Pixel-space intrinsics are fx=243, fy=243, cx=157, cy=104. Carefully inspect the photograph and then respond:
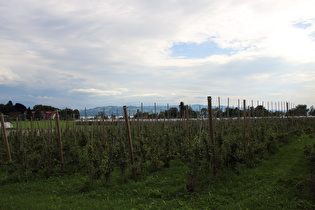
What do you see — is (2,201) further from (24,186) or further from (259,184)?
(259,184)

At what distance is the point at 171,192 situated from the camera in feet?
23.8

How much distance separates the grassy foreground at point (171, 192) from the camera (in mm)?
6141

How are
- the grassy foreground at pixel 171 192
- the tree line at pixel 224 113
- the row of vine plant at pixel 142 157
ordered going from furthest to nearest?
the tree line at pixel 224 113
the row of vine plant at pixel 142 157
the grassy foreground at pixel 171 192

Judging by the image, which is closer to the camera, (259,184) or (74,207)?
(74,207)

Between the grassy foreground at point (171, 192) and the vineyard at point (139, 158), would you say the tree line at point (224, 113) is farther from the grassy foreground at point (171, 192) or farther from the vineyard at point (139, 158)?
the grassy foreground at point (171, 192)

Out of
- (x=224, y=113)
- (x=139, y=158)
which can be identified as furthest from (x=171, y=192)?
(x=224, y=113)

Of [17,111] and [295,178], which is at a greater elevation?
[17,111]

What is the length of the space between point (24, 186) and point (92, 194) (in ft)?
9.84

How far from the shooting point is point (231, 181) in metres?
7.94

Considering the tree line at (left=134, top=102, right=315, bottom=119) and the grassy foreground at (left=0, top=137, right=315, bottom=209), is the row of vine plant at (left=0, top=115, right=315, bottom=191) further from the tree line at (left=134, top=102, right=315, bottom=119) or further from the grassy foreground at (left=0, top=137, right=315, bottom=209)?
the tree line at (left=134, top=102, right=315, bottom=119)

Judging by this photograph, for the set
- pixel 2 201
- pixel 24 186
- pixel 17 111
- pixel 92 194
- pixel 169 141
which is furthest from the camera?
pixel 17 111

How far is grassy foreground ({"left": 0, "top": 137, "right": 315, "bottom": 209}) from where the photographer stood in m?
6.14

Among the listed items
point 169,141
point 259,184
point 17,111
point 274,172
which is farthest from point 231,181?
point 17,111

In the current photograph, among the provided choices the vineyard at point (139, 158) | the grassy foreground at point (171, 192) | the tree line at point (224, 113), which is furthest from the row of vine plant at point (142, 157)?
the tree line at point (224, 113)
